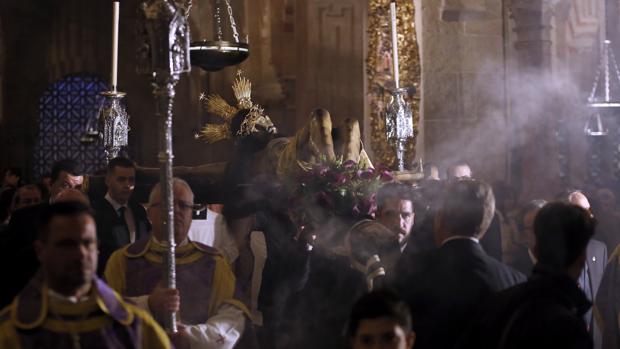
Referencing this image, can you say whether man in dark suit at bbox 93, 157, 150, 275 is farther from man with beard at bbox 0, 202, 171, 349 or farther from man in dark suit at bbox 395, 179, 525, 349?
man with beard at bbox 0, 202, 171, 349

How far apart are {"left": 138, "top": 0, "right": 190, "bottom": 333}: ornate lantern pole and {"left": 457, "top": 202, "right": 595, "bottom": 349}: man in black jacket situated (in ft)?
4.28

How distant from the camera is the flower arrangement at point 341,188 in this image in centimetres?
670

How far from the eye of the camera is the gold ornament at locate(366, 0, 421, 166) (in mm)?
10852

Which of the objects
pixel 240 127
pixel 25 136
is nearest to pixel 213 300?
pixel 240 127

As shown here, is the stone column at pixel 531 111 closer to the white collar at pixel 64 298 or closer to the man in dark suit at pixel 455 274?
the man in dark suit at pixel 455 274

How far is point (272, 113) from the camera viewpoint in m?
14.2

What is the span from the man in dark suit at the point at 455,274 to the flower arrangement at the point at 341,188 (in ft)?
5.33

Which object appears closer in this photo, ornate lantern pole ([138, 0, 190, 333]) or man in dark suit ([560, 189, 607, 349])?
ornate lantern pole ([138, 0, 190, 333])

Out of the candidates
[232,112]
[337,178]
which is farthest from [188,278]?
[232,112]

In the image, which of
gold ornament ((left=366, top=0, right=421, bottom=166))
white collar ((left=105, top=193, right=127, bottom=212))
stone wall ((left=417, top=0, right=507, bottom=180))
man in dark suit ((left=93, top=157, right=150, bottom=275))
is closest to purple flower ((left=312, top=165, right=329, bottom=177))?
man in dark suit ((left=93, top=157, right=150, bottom=275))

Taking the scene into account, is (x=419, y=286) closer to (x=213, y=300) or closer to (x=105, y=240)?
(x=213, y=300)

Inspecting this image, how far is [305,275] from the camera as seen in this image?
21.6 ft

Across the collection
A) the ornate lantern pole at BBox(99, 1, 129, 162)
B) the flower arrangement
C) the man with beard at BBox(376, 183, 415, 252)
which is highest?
the ornate lantern pole at BBox(99, 1, 129, 162)

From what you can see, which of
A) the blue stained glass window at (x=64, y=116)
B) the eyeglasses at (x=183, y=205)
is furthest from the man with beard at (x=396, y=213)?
the blue stained glass window at (x=64, y=116)
